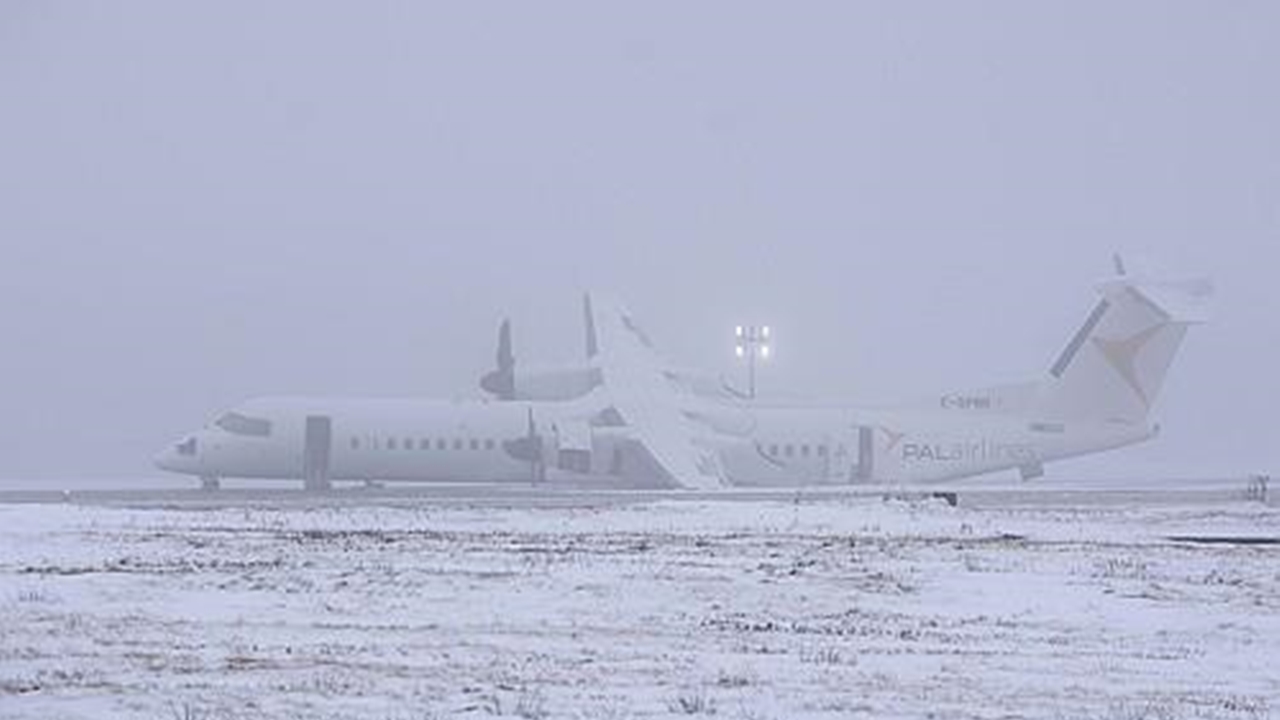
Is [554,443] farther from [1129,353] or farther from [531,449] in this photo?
[1129,353]

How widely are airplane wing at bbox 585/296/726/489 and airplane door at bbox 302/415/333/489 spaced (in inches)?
294

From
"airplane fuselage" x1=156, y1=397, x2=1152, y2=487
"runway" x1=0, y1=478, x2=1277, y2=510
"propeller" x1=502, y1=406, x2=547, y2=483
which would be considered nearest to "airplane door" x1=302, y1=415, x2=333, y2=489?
"airplane fuselage" x1=156, y1=397, x2=1152, y2=487

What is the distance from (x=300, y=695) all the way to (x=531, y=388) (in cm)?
4063

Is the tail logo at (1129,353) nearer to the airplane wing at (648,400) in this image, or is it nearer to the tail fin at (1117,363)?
the tail fin at (1117,363)

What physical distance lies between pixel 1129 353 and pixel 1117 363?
1.48 ft

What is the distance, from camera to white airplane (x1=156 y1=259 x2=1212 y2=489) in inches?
1901

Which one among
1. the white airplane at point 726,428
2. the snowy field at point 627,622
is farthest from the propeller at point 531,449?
the snowy field at point 627,622

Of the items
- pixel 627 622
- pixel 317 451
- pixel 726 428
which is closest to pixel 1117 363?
pixel 726 428

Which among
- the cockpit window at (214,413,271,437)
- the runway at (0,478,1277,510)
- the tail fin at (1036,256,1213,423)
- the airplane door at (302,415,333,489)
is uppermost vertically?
the tail fin at (1036,256,1213,423)

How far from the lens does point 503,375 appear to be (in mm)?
53125

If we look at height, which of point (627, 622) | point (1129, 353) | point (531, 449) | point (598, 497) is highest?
point (1129, 353)

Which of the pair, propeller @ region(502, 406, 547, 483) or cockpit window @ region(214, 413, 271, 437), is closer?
propeller @ region(502, 406, 547, 483)

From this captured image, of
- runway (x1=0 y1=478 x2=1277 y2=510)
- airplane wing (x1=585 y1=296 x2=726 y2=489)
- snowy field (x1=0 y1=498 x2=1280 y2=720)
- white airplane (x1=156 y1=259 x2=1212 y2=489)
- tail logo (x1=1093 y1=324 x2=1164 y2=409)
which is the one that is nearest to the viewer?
snowy field (x1=0 y1=498 x2=1280 y2=720)

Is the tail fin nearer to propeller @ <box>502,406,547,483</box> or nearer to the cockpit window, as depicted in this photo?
propeller @ <box>502,406,547,483</box>
